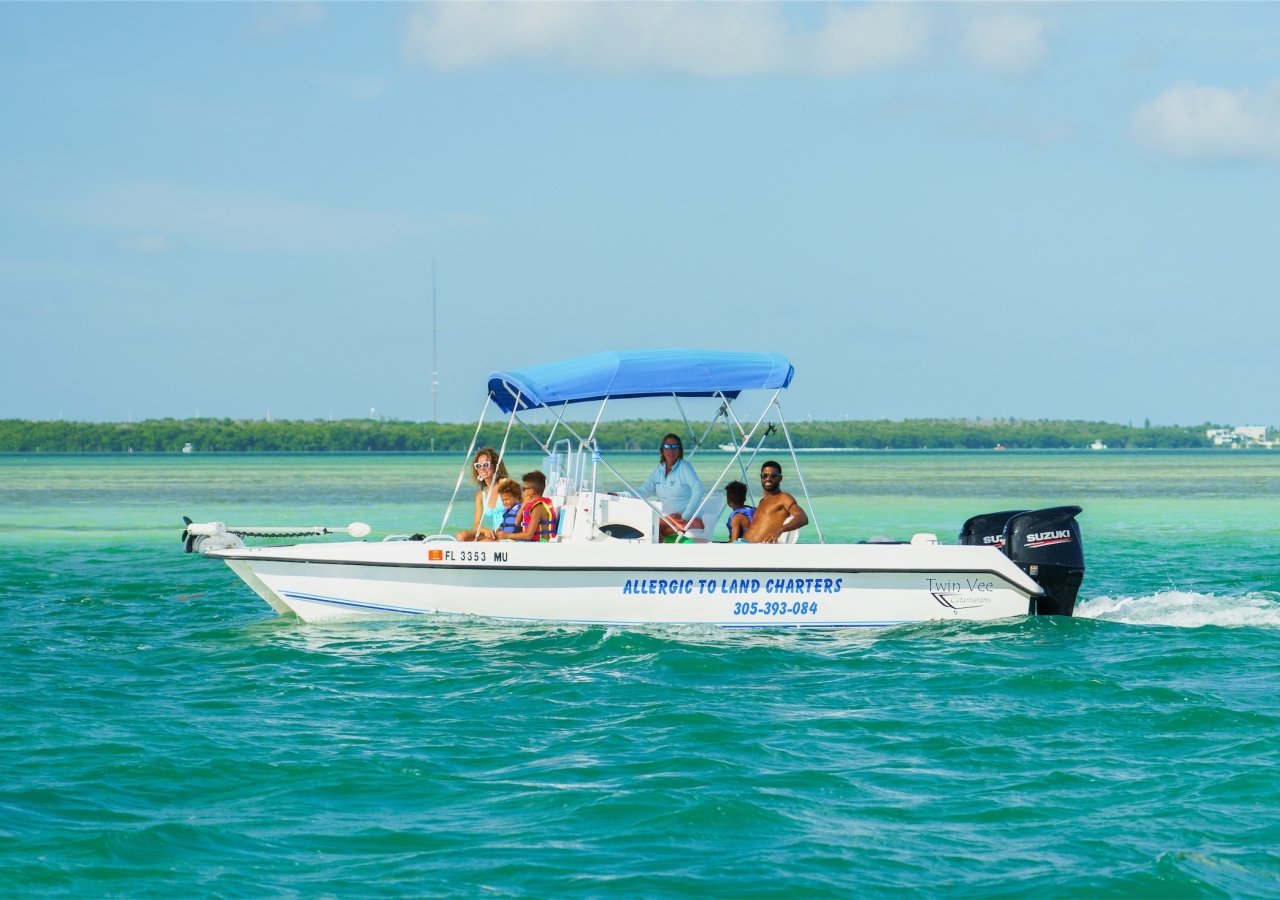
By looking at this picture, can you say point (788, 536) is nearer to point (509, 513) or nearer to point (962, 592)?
point (962, 592)

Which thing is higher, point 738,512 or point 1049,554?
point 738,512

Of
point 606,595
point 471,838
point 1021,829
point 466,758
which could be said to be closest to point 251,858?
point 471,838

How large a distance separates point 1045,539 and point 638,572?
3990 millimetres

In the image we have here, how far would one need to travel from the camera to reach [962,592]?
538 inches

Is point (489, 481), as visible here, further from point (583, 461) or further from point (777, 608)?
point (777, 608)

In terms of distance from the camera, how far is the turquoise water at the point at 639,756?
716 centimetres

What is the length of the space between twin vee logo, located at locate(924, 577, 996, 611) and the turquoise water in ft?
0.81

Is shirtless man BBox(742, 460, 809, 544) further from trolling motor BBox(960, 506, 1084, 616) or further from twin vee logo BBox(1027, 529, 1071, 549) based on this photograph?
twin vee logo BBox(1027, 529, 1071, 549)

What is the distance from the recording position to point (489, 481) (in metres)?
14.4

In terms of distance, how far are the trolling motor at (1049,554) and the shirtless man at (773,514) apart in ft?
6.15

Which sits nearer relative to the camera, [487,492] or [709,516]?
[487,492]

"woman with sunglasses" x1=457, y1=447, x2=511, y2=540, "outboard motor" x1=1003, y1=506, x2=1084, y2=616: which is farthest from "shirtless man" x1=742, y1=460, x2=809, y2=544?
"woman with sunglasses" x1=457, y1=447, x2=511, y2=540

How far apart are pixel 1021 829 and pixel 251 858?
4.05 meters

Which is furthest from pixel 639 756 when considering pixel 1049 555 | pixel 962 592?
pixel 1049 555
